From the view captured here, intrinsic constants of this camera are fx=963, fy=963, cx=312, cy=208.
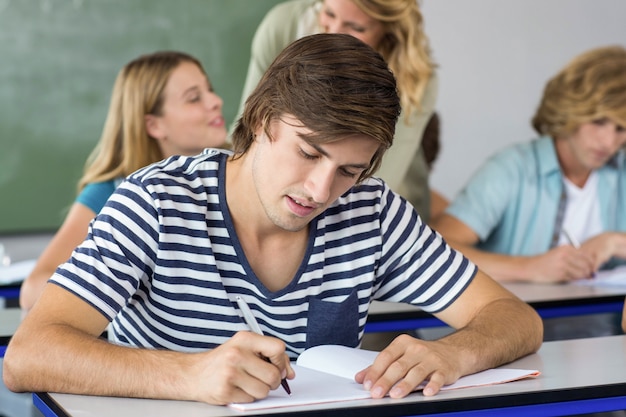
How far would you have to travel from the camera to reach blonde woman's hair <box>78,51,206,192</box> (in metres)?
2.84

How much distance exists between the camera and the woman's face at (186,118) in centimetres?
292

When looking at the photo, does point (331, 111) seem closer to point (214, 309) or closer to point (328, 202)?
point (328, 202)

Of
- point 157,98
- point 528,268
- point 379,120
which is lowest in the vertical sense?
point 528,268

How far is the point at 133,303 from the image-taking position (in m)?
1.64

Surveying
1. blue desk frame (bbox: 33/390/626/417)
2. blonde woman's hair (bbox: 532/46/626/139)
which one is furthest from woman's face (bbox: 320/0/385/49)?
blue desk frame (bbox: 33/390/626/417)

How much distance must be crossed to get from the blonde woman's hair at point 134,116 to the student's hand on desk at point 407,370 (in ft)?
4.99

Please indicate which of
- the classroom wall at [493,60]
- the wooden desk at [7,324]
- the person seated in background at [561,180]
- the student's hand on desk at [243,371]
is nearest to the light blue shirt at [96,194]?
the wooden desk at [7,324]

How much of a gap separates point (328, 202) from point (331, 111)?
17cm

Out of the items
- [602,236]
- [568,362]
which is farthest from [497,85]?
[568,362]

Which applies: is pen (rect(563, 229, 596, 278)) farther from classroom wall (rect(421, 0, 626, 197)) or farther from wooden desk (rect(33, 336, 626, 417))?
classroom wall (rect(421, 0, 626, 197))

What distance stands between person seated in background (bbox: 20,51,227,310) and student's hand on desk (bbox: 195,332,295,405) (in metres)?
1.56

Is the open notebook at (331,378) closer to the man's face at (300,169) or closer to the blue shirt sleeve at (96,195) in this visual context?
the man's face at (300,169)

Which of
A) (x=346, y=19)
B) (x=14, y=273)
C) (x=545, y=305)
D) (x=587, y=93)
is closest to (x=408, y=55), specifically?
(x=346, y=19)

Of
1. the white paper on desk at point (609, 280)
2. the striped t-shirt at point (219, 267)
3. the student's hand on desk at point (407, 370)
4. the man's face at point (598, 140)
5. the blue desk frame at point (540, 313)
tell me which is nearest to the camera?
the student's hand on desk at point (407, 370)
